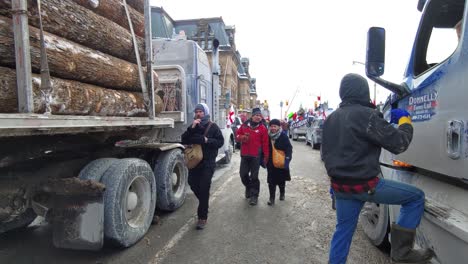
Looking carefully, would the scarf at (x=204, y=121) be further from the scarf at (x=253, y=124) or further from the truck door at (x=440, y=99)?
the truck door at (x=440, y=99)

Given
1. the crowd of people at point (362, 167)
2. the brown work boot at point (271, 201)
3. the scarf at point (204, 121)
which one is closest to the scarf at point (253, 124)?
the brown work boot at point (271, 201)

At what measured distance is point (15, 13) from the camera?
2463 millimetres

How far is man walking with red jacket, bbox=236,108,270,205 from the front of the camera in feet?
19.8

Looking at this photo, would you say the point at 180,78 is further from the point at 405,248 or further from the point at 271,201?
the point at 405,248

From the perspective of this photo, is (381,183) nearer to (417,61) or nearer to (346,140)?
(346,140)

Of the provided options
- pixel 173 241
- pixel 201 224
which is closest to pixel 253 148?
pixel 201 224

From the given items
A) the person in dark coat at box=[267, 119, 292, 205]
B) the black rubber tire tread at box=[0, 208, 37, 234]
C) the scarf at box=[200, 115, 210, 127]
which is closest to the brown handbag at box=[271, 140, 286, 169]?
the person in dark coat at box=[267, 119, 292, 205]

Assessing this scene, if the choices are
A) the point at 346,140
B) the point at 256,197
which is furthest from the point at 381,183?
the point at 256,197

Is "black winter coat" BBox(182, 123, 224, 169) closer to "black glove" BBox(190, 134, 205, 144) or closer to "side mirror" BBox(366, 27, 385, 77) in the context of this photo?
"black glove" BBox(190, 134, 205, 144)

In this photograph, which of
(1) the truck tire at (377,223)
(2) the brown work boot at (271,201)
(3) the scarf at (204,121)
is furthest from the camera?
(2) the brown work boot at (271,201)

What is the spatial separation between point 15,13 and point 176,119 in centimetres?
428

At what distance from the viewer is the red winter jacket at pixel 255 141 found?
6.05m

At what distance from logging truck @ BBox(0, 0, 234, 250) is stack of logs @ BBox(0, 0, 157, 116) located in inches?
0.4

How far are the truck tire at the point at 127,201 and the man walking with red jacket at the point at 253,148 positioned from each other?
2045mm
